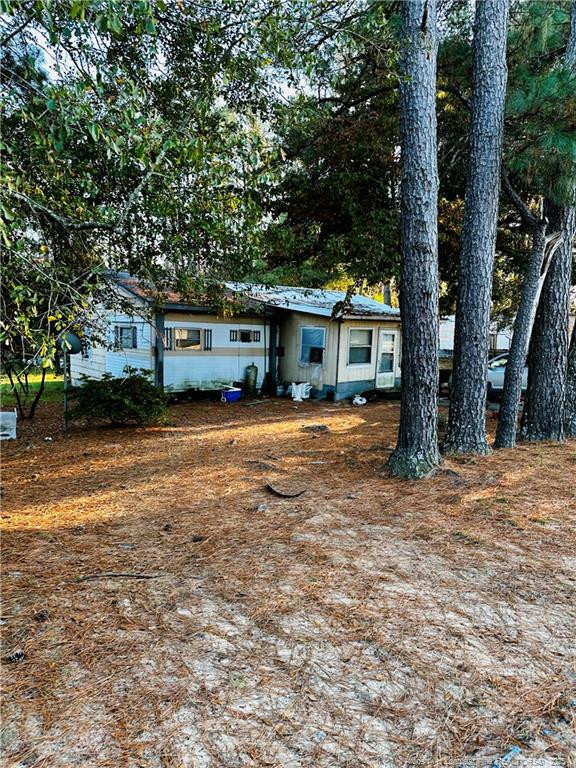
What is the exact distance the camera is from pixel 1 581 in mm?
2918

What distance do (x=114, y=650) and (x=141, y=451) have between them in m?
4.93

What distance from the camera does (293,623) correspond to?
249 centimetres

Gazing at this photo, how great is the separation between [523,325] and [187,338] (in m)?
8.05

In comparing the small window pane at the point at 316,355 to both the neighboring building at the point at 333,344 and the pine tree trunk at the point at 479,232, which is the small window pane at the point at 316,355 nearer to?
the neighboring building at the point at 333,344

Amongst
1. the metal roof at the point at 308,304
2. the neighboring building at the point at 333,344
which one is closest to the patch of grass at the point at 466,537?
the metal roof at the point at 308,304

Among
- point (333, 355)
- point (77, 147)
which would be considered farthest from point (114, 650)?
point (333, 355)

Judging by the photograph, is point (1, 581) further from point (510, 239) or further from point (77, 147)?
point (510, 239)

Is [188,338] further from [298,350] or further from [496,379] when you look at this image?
[496,379]

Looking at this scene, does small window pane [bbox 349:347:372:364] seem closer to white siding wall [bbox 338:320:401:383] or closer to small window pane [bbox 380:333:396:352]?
white siding wall [bbox 338:320:401:383]

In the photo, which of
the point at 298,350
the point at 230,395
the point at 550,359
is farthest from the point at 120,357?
the point at 550,359

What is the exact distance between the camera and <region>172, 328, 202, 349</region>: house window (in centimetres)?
1171

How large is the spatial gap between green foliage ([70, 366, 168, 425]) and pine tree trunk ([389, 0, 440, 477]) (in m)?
4.71

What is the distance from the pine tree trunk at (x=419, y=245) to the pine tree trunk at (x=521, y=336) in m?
1.83

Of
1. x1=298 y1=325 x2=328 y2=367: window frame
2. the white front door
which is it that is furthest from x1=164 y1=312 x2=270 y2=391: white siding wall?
the white front door
